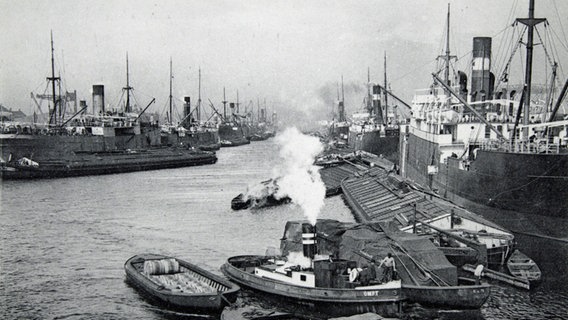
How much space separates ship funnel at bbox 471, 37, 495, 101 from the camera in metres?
55.7

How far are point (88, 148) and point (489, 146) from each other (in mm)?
78690

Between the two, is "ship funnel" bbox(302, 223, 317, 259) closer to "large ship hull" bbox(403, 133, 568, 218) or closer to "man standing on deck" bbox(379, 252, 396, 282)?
"man standing on deck" bbox(379, 252, 396, 282)

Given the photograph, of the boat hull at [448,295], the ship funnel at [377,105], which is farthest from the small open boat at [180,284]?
the ship funnel at [377,105]

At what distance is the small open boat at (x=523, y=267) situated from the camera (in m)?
28.6

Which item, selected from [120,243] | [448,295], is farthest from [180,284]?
[120,243]

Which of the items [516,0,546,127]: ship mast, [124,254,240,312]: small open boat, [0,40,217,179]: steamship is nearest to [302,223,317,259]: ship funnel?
[124,254,240,312]: small open boat

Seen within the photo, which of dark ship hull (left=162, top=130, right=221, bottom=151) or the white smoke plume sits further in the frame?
dark ship hull (left=162, top=130, right=221, bottom=151)

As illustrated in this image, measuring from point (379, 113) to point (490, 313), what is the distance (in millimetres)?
99926

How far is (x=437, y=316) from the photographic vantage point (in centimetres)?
2367

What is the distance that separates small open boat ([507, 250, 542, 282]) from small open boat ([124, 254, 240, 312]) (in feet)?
50.8

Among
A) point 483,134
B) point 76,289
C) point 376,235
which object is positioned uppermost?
point 483,134

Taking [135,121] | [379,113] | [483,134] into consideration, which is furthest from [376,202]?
[135,121]

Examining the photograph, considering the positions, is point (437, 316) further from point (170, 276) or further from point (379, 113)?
point (379, 113)

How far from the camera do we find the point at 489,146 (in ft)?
154
